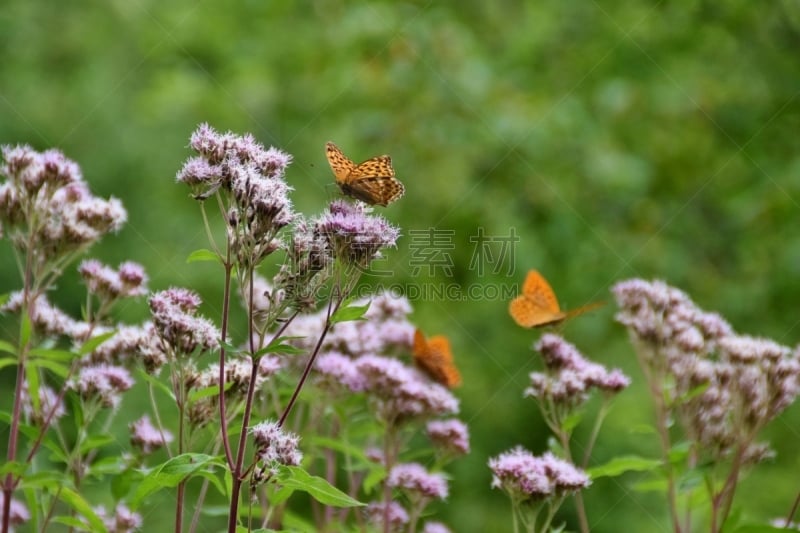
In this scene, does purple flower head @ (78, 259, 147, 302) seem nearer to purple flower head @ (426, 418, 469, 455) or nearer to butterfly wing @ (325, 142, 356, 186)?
butterfly wing @ (325, 142, 356, 186)

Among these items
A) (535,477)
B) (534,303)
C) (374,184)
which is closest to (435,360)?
(534,303)

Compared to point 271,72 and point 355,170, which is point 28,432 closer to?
point 355,170

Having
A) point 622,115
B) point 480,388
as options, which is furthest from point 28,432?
point 622,115

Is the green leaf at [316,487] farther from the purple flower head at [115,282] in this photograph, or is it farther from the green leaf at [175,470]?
the purple flower head at [115,282]

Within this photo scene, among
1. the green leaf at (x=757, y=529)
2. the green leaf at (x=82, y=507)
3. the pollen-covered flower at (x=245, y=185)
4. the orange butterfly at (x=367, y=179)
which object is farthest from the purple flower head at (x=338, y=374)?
the green leaf at (x=757, y=529)

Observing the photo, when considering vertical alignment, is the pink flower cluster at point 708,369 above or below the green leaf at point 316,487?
above

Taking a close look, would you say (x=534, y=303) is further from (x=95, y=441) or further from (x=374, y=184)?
(x=95, y=441)
